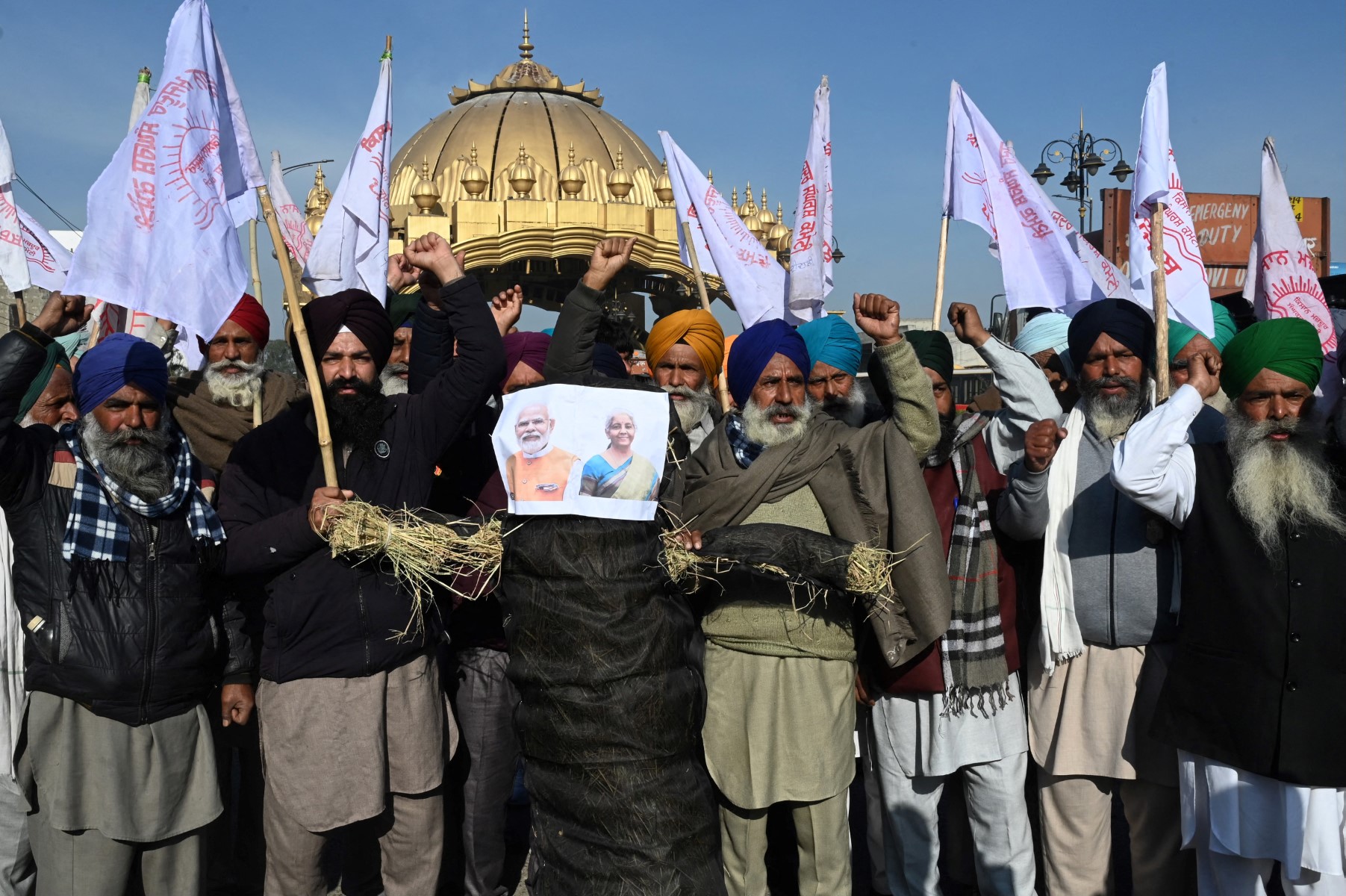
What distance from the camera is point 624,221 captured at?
15.3 metres

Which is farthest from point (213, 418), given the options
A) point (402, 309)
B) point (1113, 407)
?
point (1113, 407)

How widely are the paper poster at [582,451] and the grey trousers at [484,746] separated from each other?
150 cm

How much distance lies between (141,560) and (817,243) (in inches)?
154

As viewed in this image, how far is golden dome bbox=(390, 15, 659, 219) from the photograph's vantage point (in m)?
15.7

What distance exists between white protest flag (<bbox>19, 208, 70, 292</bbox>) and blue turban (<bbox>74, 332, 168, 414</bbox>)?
225 cm

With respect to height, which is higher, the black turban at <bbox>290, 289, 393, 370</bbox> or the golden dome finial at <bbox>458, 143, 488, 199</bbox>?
the golden dome finial at <bbox>458, 143, 488, 199</bbox>

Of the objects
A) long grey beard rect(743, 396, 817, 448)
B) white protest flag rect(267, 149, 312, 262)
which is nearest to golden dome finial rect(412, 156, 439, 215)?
white protest flag rect(267, 149, 312, 262)

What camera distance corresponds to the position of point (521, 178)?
15203mm

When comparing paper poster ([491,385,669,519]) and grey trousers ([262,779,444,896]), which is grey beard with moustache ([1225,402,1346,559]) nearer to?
paper poster ([491,385,669,519])

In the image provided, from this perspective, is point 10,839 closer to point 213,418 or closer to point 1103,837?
point 213,418

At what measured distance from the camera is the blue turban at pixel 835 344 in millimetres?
4648

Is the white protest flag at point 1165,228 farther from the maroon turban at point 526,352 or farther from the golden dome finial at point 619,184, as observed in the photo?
the golden dome finial at point 619,184

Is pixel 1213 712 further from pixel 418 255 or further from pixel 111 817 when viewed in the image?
pixel 111 817

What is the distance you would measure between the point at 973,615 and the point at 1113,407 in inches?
35.3
